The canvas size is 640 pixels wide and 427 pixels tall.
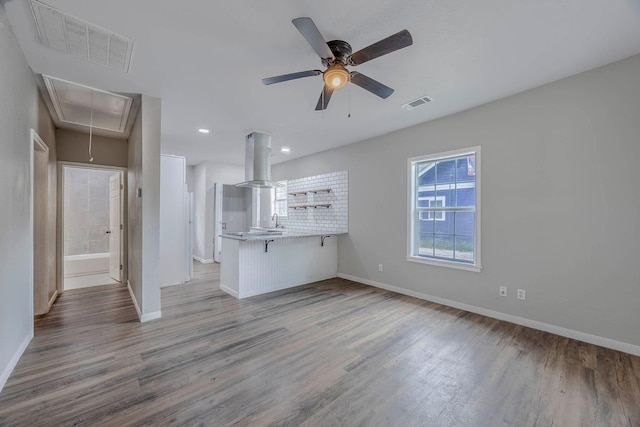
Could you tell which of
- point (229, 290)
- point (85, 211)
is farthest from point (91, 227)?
point (229, 290)

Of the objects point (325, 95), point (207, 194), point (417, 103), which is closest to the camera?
point (325, 95)

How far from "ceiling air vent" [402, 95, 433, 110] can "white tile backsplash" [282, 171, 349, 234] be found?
2004 millimetres

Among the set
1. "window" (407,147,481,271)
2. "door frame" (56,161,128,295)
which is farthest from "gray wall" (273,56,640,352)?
"door frame" (56,161,128,295)

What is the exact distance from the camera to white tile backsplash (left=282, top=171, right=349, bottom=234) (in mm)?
5355

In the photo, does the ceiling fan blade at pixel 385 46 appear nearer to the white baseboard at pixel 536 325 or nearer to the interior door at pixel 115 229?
the white baseboard at pixel 536 325

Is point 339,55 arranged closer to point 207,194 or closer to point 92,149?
point 92,149

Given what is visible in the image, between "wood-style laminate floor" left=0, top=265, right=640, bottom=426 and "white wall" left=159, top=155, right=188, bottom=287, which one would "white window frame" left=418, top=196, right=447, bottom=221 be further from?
"white wall" left=159, top=155, right=188, bottom=287

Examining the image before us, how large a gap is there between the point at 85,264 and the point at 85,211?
1190 millimetres

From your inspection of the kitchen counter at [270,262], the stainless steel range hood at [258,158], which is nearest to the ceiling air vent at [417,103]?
the stainless steel range hood at [258,158]

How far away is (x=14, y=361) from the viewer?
7.15 ft

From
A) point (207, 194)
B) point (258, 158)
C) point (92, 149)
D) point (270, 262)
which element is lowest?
point (270, 262)

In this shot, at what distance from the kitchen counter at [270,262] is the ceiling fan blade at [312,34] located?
106 inches

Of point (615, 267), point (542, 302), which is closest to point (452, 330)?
point (542, 302)

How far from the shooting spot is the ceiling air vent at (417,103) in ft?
10.5
